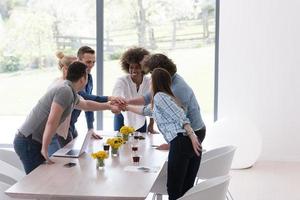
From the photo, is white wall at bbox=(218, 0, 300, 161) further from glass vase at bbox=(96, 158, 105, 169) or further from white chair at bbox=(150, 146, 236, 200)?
glass vase at bbox=(96, 158, 105, 169)

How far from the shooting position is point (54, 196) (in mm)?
2408

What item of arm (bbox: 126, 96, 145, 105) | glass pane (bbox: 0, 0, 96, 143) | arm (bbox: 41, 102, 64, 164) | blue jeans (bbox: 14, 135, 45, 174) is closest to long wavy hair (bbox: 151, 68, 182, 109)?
arm (bbox: 41, 102, 64, 164)

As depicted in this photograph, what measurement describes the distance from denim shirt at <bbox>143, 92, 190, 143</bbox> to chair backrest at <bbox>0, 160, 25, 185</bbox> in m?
1.07

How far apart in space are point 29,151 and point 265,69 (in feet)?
11.9

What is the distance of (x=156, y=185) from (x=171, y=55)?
2990mm

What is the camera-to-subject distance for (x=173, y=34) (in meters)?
6.34

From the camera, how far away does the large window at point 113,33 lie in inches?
248

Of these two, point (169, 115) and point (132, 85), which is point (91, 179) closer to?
point (169, 115)

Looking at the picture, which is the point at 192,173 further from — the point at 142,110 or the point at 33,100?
the point at 33,100

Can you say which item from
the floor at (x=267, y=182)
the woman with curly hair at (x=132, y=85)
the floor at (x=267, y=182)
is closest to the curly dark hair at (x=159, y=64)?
the woman with curly hair at (x=132, y=85)

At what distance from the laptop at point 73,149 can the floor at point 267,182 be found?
1.09 metres

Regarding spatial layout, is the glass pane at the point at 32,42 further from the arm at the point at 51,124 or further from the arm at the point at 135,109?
the arm at the point at 51,124

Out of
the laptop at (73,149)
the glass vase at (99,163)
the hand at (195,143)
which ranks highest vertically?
the hand at (195,143)

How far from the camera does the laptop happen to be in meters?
3.26
